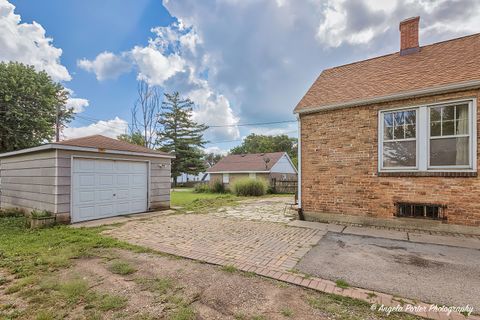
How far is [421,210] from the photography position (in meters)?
5.93

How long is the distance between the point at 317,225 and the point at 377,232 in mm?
1493

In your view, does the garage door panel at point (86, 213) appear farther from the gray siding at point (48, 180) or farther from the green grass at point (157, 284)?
the green grass at point (157, 284)

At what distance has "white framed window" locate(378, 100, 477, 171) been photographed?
548 centimetres

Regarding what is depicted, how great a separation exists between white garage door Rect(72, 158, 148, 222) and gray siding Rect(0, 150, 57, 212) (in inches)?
26.7

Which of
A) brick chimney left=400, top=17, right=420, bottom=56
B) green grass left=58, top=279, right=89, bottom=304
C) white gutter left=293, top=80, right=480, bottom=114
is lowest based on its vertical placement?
green grass left=58, top=279, right=89, bottom=304

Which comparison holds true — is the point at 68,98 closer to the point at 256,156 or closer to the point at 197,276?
the point at 256,156

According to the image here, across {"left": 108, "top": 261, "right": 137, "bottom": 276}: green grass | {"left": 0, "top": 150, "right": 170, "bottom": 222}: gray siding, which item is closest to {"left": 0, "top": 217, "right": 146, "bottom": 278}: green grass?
{"left": 108, "top": 261, "right": 137, "bottom": 276}: green grass

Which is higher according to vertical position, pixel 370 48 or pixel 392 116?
pixel 370 48

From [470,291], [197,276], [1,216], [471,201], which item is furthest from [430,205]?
[1,216]

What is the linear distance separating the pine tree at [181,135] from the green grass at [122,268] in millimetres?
30832

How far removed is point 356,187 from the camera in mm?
6652

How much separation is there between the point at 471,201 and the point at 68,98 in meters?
32.8

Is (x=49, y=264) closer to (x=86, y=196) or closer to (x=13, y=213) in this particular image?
(x=86, y=196)

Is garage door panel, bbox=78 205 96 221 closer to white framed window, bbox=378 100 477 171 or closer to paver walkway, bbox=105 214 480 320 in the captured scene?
paver walkway, bbox=105 214 480 320
